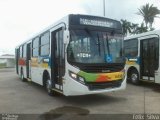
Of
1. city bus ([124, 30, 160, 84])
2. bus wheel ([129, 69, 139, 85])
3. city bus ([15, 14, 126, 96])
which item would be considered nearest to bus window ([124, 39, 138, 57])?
city bus ([124, 30, 160, 84])

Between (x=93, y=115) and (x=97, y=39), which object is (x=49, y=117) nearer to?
(x=93, y=115)

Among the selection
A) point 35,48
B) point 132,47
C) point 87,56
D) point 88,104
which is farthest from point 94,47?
point 132,47

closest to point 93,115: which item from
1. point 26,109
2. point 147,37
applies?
point 26,109

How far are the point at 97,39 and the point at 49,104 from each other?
302 cm

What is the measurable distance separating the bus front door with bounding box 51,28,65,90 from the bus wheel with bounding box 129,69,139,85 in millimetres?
6208

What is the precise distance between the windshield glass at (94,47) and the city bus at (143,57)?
4.15m

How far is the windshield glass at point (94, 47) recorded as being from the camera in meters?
9.98

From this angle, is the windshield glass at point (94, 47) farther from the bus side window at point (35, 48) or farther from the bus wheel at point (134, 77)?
the bus wheel at point (134, 77)

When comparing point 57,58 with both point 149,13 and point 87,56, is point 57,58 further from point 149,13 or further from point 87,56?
point 149,13

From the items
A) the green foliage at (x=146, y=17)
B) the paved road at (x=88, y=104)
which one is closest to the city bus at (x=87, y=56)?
the paved road at (x=88, y=104)

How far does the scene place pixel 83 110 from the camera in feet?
31.3

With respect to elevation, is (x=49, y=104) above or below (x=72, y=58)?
below

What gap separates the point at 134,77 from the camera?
54.3 feet

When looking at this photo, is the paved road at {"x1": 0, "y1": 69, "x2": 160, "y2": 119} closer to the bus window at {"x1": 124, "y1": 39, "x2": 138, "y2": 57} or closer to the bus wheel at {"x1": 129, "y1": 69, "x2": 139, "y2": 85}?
the bus wheel at {"x1": 129, "y1": 69, "x2": 139, "y2": 85}
